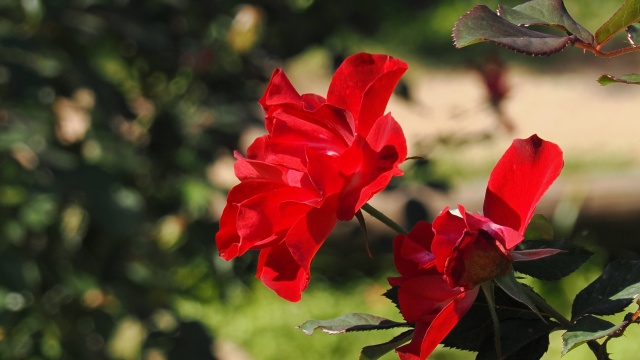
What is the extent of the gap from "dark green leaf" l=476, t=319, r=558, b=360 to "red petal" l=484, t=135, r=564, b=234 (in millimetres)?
62

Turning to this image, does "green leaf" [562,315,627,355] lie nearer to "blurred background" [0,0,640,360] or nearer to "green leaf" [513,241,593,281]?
"green leaf" [513,241,593,281]

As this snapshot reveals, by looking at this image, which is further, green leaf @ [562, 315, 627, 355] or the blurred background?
the blurred background

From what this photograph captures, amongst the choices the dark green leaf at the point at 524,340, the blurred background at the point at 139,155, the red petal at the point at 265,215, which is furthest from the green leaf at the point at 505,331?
the blurred background at the point at 139,155

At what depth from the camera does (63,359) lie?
1683 millimetres

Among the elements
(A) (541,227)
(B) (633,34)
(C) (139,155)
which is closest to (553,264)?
(A) (541,227)

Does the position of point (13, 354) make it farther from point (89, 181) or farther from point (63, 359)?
point (89, 181)

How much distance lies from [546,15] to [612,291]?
14 cm

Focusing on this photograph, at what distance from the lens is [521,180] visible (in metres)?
0.46

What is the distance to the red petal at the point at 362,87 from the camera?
483 millimetres

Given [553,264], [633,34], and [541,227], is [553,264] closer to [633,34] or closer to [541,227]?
[541,227]

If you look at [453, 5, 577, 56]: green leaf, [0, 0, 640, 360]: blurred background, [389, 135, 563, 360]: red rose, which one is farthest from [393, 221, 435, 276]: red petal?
[0, 0, 640, 360]: blurred background

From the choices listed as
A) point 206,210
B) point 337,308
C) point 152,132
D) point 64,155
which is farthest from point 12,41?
point 337,308

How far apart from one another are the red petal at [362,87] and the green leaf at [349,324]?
99 millimetres

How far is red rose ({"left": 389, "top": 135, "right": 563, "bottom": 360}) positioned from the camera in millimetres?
447
